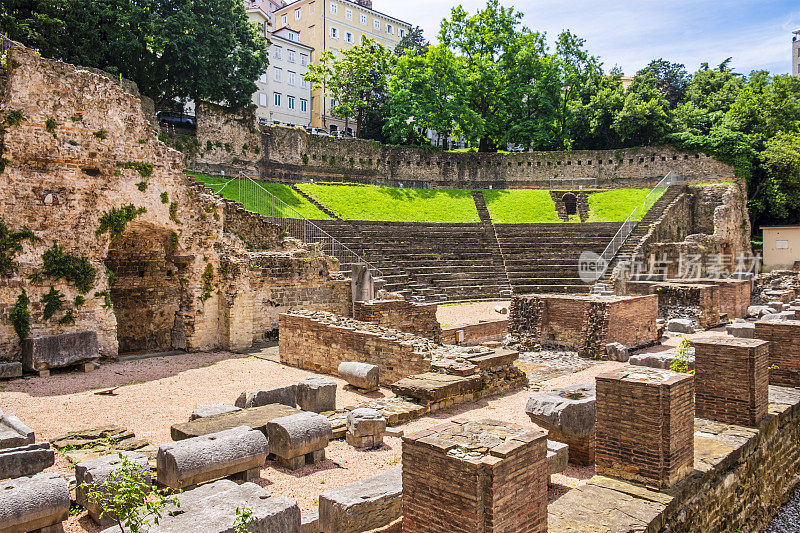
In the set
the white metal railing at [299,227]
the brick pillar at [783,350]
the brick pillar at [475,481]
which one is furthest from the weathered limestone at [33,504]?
the white metal railing at [299,227]

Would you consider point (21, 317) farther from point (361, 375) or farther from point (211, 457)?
point (211, 457)

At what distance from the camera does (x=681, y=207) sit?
33656 mm

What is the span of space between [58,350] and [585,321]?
14111 millimetres

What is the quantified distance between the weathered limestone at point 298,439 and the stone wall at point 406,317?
8.76 metres

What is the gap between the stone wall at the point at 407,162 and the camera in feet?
104

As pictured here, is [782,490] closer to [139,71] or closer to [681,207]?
[681,207]

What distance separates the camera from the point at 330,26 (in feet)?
191

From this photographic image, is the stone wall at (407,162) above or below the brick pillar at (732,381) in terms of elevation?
above

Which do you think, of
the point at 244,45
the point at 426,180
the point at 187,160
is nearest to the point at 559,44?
the point at 426,180

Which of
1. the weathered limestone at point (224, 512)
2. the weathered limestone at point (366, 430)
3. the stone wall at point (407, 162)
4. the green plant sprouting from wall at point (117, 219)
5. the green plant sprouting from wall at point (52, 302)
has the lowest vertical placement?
the weathered limestone at point (366, 430)

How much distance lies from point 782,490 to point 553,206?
28.9 m

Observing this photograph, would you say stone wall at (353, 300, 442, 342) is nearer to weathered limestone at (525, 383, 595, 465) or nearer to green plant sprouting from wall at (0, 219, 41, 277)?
weathered limestone at (525, 383, 595, 465)

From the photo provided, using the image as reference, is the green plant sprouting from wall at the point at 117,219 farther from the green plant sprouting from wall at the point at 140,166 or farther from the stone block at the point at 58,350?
the stone block at the point at 58,350

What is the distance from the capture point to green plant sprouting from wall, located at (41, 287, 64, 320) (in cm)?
1329
